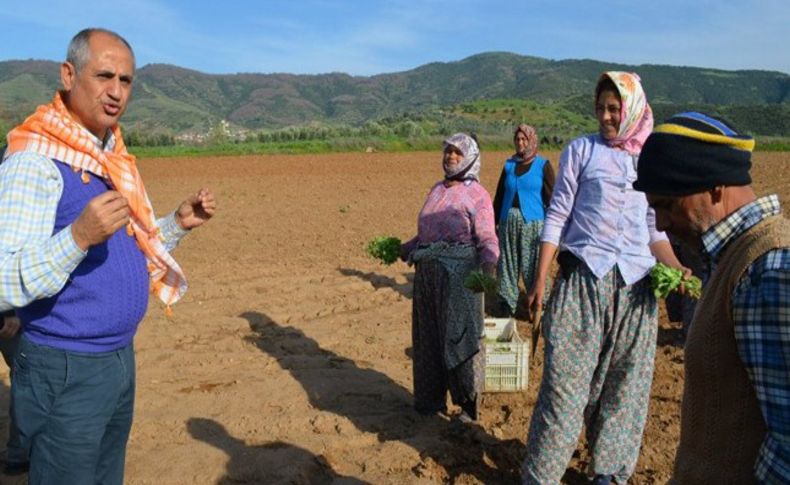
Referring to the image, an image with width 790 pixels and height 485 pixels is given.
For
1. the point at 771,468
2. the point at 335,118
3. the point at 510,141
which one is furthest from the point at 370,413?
the point at 335,118

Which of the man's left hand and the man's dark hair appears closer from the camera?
the man's dark hair

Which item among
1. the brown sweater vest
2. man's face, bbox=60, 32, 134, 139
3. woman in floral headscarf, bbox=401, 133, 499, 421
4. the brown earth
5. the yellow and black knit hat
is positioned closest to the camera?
the brown sweater vest

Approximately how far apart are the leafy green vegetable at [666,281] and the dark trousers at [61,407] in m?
2.51

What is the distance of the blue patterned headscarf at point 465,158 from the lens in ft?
Answer: 15.6

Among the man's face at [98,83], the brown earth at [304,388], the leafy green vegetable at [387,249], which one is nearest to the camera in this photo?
the man's face at [98,83]

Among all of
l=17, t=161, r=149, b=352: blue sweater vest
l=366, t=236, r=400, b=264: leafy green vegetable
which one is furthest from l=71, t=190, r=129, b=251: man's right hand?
l=366, t=236, r=400, b=264: leafy green vegetable

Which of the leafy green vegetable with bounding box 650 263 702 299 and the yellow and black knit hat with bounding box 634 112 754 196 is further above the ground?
the yellow and black knit hat with bounding box 634 112 754 196

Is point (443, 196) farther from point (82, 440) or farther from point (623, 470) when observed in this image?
point (82, 440)

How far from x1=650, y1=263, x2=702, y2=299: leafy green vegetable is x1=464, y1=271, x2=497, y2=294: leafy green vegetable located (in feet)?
3.62

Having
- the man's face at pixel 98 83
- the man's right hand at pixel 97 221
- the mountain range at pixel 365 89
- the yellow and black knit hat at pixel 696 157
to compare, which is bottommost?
the man's right hand at pixel 97 221

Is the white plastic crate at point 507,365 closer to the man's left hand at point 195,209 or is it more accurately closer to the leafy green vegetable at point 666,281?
the leafy green vegetable at point 666,281

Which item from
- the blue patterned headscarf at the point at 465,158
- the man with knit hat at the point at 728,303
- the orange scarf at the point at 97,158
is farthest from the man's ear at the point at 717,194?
the blue patterned headscarf at the point at 465,158

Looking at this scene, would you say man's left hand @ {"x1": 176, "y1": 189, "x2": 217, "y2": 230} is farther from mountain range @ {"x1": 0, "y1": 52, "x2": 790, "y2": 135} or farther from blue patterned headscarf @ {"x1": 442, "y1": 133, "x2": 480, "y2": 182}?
mountain range @ {"x1": 0, "y1": 52, "x2": 790, "y2": 135}

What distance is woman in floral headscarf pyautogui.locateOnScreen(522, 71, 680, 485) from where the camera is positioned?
355 cm
